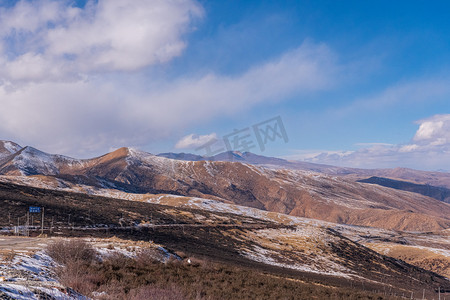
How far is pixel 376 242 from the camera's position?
98.2 m

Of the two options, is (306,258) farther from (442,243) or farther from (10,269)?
(442,243)

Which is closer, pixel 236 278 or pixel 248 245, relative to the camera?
pixel 236 278

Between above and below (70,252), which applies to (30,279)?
above

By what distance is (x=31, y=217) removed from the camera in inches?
1839

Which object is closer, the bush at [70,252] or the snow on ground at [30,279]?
the snow on ground at [30,279]

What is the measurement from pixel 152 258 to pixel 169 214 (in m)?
52.8

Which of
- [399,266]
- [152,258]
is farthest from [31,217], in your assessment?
[399,266]

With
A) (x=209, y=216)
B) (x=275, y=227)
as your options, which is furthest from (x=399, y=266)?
(x=209, y=216)

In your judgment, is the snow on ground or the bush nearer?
the snow on ground

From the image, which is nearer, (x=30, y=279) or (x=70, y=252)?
(x=30, y=279)

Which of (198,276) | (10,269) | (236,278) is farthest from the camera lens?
(236,278)

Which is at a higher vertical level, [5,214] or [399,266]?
[5,214]

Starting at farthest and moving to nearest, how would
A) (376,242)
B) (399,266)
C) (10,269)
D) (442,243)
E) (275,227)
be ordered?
(442,243) < (376,242) < (275,227) < (399,266) < (10,269)

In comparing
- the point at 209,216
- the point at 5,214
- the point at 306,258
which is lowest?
→ the point at 306,258
